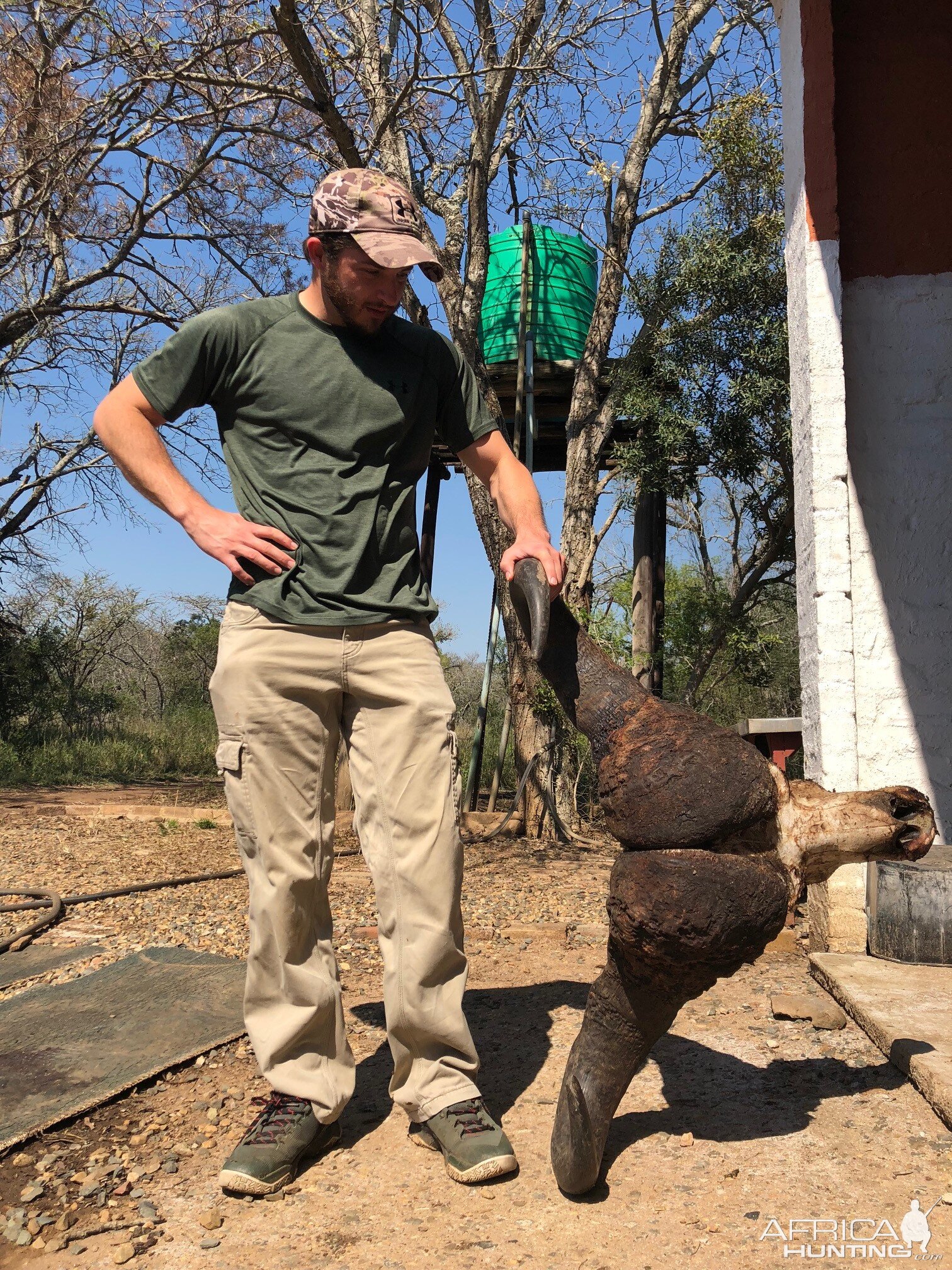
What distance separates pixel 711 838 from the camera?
6.14 feet

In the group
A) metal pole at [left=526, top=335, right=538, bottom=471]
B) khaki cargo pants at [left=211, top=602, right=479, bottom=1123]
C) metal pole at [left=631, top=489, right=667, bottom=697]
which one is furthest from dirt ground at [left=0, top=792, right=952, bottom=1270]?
metal pole at [left=526, top=335, right=538, bottom=471]

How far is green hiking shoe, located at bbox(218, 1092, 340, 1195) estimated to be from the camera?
2088mm

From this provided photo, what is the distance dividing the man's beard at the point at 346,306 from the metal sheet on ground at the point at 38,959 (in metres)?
2.81

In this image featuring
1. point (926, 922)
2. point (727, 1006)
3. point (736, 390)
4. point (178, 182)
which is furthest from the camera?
point (178, 182)

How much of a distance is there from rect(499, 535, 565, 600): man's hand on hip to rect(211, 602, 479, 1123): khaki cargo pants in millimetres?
362

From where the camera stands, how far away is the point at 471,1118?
2197mm

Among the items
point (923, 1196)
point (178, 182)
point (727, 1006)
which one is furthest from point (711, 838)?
point (178, 182)

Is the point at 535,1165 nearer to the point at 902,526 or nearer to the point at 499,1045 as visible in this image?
the point at 499,1045

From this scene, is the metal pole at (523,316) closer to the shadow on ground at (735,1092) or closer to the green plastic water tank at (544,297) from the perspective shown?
the green plastic water tank at (544,297)

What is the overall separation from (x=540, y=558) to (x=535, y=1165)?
1.32 meters

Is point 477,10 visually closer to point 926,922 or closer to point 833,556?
point 833,556

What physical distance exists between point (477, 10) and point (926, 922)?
7542 mm

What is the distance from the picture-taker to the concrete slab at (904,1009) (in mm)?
2346

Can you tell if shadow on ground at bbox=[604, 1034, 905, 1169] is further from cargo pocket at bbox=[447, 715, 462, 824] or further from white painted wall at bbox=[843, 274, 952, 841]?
white painted wall at bbox=[843, 274, 952, 841]
